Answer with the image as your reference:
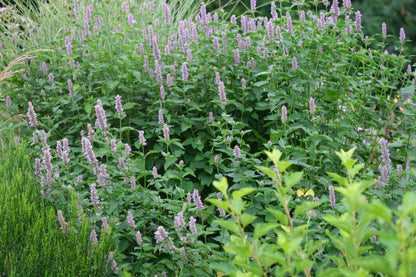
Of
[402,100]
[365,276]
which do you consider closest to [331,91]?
[402,100]

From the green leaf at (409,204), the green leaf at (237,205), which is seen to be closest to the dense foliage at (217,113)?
the green leaf at (237,205)

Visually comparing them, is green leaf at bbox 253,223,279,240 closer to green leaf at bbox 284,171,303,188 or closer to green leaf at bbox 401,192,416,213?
green leaf at bbox 284,171,303,188

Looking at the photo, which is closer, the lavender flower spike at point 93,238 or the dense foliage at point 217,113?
the lavender flower spike at point 93,238

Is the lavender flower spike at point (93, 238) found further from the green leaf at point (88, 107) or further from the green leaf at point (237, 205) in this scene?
the green leaf at point (88, 107)

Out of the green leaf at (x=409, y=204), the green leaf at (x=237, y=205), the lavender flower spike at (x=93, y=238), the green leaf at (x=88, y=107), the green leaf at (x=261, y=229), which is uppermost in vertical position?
the green leaf at (x=409, y=204)

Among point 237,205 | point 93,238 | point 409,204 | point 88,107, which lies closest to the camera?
point 409,204

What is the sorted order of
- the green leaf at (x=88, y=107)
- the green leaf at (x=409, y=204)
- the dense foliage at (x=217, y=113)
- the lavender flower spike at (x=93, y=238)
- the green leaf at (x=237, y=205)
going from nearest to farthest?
the green leaf at (x=409, y=204)
the green leaf at (x=237, y=205)
the lavender flower spike at (x=93, y=238)
the dense foliage at (x=217, y=113)
the green leaf at (x=88, y=107)

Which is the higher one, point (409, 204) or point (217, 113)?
point (409, 204)

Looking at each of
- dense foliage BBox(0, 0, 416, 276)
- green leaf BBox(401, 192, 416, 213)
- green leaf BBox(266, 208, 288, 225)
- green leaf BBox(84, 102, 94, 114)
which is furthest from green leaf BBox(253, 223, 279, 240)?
green leaf BBox(84, 102, 94, 114)

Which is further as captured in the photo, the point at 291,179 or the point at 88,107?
the point at 88,107

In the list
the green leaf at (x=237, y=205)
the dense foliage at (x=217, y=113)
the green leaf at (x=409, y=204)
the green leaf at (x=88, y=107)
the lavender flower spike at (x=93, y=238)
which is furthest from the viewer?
the green leaf at (x=88, y=107)

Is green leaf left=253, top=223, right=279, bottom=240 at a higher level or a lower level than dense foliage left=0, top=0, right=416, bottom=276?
higher

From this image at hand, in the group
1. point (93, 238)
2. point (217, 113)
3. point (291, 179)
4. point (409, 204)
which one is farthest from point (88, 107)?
point (409, 204)

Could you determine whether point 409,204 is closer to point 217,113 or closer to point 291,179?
point 291,179
